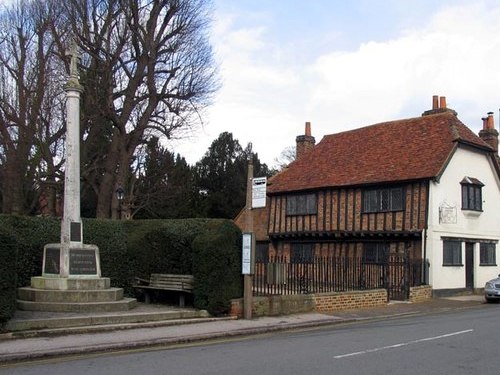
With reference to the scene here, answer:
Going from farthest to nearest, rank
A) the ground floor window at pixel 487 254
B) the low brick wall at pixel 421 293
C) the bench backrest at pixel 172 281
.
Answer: the ground floor window at pixel 487 254
the low brick wall at pixel 421 293
the bench backrest at pixel 172 281

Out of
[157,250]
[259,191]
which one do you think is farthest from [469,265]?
[157,250]

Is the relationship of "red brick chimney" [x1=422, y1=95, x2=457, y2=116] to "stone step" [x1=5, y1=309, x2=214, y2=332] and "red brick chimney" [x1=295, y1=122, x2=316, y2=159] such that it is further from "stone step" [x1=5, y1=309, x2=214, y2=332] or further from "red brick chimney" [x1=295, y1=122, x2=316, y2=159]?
"stone step" [x1=5, y1=309, x2=214, y2=332]

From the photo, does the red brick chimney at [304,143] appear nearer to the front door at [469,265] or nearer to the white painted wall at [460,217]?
the white painted wall at [460,217]

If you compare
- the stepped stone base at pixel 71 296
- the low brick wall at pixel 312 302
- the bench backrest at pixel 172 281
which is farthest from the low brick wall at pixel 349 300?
the stepped stone base at pixel 71 296

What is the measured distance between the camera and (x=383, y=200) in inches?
1082

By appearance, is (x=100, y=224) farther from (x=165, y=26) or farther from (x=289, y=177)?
(x=289, y=177)

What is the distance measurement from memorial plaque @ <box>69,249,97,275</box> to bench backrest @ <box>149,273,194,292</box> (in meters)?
2.15

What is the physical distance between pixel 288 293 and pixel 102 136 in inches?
739

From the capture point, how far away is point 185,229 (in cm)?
1725

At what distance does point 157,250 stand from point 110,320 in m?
5.01

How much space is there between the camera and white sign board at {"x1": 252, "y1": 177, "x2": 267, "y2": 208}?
50.5 ft

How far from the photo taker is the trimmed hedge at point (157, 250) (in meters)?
15.1

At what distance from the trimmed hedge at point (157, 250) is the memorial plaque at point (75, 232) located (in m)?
1.52

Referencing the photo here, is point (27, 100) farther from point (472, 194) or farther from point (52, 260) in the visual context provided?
point (472, 194)
